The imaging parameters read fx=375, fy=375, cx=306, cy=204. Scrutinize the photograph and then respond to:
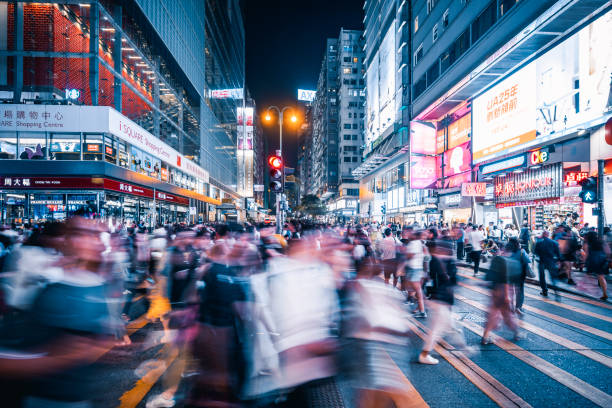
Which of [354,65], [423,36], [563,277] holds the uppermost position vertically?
[354,65]

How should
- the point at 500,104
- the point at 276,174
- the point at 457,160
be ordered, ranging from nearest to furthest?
1. the point at 276,174
2. the point at 500,104
3. the point at 457,160

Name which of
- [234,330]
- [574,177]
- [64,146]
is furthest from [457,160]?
[234,330]

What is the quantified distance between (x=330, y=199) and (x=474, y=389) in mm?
106281

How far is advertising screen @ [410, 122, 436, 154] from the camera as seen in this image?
3597 centimetres

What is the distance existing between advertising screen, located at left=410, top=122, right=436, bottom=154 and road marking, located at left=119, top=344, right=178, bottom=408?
33.6 meters

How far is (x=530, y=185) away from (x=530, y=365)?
17.7 metres

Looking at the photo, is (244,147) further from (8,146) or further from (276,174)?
(276,174)

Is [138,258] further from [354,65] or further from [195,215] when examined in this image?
[354,65]

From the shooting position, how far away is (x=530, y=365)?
521cm

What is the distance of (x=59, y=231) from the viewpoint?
445cm

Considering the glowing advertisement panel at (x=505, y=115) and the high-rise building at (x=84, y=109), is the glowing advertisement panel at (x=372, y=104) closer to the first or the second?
the glowing advertisement panel at (x=505, y=115)

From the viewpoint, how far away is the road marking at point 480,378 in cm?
417

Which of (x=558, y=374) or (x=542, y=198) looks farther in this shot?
(x=542, y=198)

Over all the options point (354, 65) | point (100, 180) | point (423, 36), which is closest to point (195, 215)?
point (100, 180)
